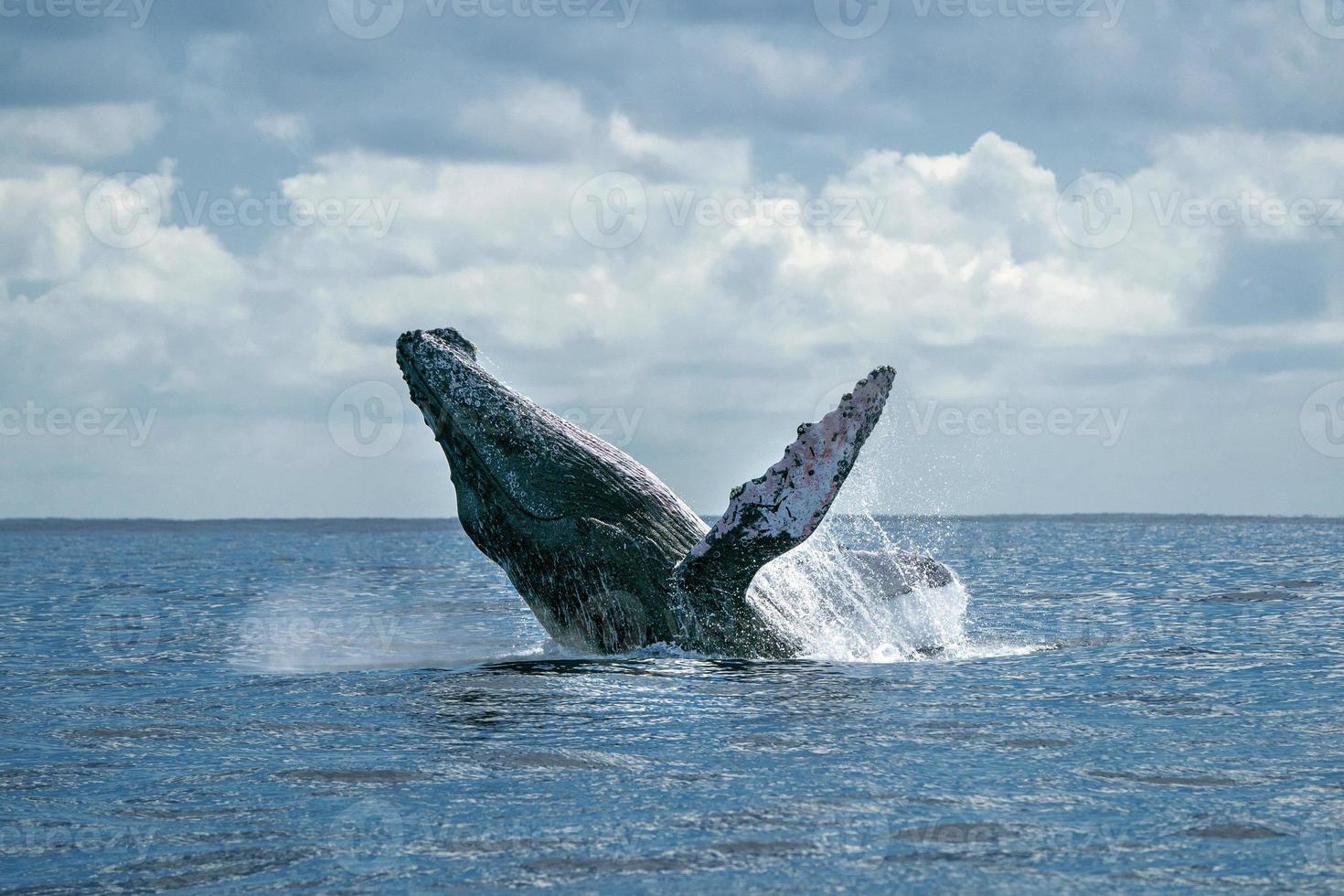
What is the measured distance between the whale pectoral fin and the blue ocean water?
4.13ft

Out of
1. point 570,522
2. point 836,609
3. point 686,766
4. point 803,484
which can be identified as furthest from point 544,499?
point 686,766

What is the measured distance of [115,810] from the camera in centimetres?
788

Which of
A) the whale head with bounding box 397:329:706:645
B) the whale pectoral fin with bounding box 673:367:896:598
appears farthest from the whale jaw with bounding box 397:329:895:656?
the whale pectoral fin with bounding box 673:367:896:598

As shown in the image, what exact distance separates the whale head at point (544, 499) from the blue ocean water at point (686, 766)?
0.71m

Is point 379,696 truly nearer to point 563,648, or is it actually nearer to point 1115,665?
point 563,648

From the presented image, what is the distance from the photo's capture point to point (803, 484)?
11.5 metres

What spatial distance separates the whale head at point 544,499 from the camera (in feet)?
42.8

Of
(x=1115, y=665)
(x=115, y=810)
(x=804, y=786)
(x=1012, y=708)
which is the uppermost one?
(x=1115, y=665)

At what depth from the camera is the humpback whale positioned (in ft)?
42.8

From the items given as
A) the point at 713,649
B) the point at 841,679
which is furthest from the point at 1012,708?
the point at 713,649

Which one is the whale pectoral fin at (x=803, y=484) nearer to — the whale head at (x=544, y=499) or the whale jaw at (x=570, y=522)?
the whale jaw at (x=570, y=522)

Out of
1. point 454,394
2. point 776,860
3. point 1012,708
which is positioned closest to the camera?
point 776,860

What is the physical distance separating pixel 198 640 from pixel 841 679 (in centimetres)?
1046

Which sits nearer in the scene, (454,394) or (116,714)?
(116,714)
